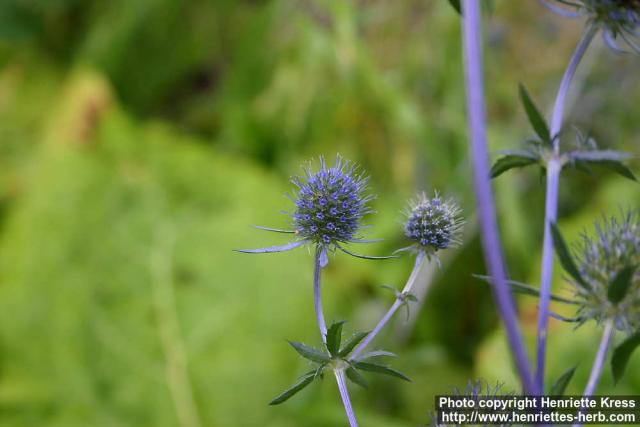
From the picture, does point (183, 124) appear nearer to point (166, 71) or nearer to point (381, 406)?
point (166, 71)

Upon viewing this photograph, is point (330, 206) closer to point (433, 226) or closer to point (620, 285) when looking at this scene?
point (433, 226)

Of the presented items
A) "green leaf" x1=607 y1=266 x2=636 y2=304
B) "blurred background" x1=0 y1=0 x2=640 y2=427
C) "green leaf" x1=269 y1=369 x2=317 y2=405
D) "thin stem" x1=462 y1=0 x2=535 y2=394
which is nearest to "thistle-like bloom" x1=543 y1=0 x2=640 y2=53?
"thin stem" x1=462 y1=0 x2=535 y2=394

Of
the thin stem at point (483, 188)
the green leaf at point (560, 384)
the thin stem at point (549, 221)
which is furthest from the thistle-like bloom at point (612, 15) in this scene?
the green leaf at point (560, 384)

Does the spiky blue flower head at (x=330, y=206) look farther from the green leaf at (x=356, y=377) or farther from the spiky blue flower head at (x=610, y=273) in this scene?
the spiky blue flower head at (x=610, y=273)

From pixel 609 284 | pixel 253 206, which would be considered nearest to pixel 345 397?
pixel 609 284

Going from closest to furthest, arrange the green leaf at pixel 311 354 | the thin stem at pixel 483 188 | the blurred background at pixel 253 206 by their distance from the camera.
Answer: the thin stem at pixel 483 188
the green leaf at pixel 311 354
the blurred background at pixel 253 206

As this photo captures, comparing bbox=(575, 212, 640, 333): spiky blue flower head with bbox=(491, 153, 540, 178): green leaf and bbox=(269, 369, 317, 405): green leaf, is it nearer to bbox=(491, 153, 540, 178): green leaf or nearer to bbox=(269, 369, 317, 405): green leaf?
bbox=(491, 153, 540, 178): green leaf
